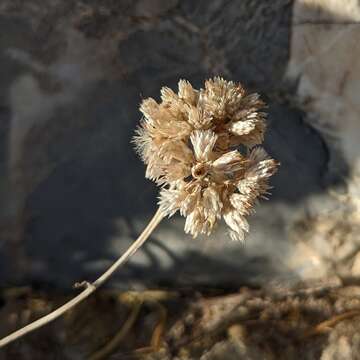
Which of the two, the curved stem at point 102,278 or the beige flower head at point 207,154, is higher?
the beige flower head at point 207,154

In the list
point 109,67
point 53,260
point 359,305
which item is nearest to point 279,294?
point 359,305

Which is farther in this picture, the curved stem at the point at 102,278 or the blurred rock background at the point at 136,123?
the blurred rock background at the point at 136,123

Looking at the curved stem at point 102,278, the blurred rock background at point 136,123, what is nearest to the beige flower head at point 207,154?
the curved stem at point 102,278

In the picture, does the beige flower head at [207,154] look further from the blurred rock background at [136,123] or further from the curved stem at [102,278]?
the blurred rock background at [136,123]

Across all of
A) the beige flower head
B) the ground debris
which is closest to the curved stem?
the beige flower head

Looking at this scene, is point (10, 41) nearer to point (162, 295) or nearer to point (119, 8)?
point (119, 8)

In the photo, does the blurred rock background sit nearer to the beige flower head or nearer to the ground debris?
the ground debris
